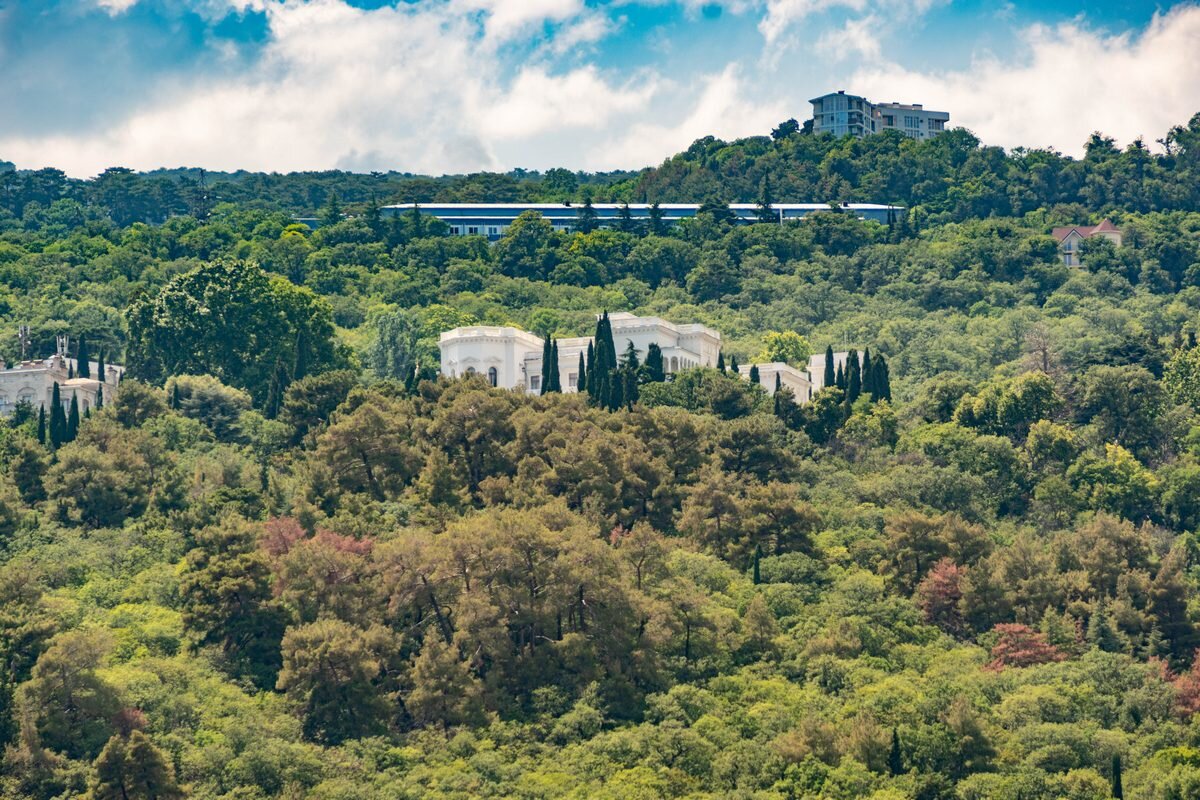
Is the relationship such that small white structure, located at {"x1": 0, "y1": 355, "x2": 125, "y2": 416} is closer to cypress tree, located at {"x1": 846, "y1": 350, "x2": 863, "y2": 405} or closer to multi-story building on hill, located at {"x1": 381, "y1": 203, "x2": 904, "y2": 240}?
cypress tree, located at {"x1": 846, "y1": 350, "x2": 863, "y2": 405}

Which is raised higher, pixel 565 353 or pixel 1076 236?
pixel 1076 236

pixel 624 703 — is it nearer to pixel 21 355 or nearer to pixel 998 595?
pixel 998 595

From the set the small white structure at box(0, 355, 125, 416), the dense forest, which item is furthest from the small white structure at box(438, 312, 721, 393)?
the small white structure at box(0, 355, 125, 416)

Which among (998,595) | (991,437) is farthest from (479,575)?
(991,437)

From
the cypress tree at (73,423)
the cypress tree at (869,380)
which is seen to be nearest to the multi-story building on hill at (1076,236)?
the cypress tree at (869,380)

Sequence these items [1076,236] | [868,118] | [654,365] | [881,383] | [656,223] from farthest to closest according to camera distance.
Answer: [868,118]
[656,223]
[1076,236]
[654,365]
[881,383]

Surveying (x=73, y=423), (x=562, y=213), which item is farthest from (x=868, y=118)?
(x=73, y=423)

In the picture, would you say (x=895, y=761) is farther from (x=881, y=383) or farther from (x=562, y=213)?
(x=562, y=213)
